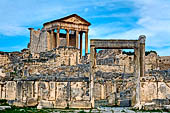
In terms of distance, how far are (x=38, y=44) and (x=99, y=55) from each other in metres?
19.7

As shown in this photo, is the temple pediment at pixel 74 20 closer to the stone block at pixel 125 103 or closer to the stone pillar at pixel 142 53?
the stone pillar at pixel 142 53

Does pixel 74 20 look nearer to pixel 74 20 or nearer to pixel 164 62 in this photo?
pixel 74 20

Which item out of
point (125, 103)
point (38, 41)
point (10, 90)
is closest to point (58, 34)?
point (38, 41)

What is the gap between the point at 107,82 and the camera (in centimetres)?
2811

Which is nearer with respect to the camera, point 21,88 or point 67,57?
point 21,88

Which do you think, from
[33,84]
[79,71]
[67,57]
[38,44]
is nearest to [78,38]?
[38,44]

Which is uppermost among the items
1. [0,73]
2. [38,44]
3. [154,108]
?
[38,44]

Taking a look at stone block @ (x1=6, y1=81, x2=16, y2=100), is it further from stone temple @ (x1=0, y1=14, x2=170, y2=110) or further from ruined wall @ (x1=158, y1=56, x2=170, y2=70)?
ruined wall @ (x1=158, y1=56, x2=170, y2=70)

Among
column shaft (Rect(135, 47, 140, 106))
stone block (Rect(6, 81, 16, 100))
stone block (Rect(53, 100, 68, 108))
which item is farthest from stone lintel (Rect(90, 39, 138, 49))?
stone block (Rect(6, 81, 16, 100))

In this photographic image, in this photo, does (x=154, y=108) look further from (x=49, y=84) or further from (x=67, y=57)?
(x=67, y=57)

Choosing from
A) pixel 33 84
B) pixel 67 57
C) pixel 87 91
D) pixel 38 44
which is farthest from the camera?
pixel 38 44

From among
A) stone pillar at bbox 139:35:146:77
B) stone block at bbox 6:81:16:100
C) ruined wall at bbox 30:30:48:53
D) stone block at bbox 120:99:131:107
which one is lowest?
stone block at bbox 120:99:131:107

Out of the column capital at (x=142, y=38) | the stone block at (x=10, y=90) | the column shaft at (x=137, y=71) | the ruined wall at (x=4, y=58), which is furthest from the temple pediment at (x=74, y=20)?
the column shaft at (x=137, y=71)

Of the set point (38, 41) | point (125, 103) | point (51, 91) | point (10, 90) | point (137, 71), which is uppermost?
point (38, 41)
